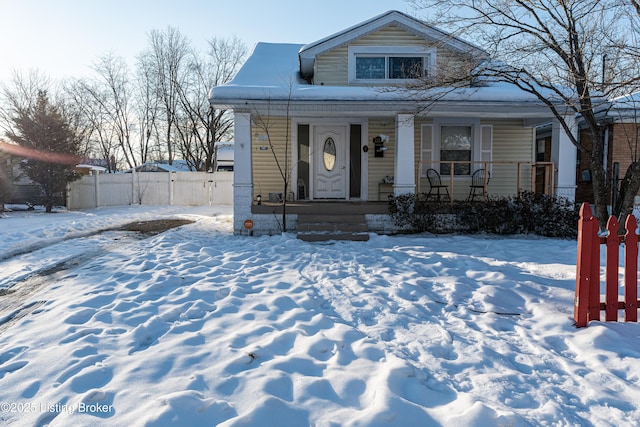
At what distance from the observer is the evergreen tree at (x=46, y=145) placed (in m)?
15.1

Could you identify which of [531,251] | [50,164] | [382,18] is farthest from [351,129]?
[50,164]

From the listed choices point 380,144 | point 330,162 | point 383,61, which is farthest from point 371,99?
point 383,61

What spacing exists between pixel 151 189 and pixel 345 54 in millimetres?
12458

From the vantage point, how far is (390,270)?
5.45 metres

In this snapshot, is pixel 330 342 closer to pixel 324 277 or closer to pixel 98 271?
pixel 324 277

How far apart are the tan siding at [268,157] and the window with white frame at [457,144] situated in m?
3.97

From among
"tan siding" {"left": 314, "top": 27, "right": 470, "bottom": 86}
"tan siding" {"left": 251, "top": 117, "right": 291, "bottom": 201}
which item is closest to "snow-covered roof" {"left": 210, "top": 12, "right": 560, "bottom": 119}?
"tan siding" {"left": 251, "top": 117, "right": 291, "bottom": 201}

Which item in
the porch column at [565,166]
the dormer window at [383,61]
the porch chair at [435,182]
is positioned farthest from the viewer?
the dormer window at [383,61]

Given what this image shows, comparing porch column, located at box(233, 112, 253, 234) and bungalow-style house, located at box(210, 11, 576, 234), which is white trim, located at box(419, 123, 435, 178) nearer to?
bungalow-style house, located at box(210, 11, 576, 234)

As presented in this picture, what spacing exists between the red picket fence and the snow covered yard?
13 centimetres

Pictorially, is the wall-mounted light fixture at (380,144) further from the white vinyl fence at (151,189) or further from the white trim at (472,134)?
the white vinyl fence at (151,189)

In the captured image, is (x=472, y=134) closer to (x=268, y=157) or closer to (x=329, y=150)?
(x=329, y=150)

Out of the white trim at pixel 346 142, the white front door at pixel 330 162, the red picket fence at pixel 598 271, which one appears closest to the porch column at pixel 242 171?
the white trim at pixel 346 142

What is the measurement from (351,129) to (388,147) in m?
1.17
